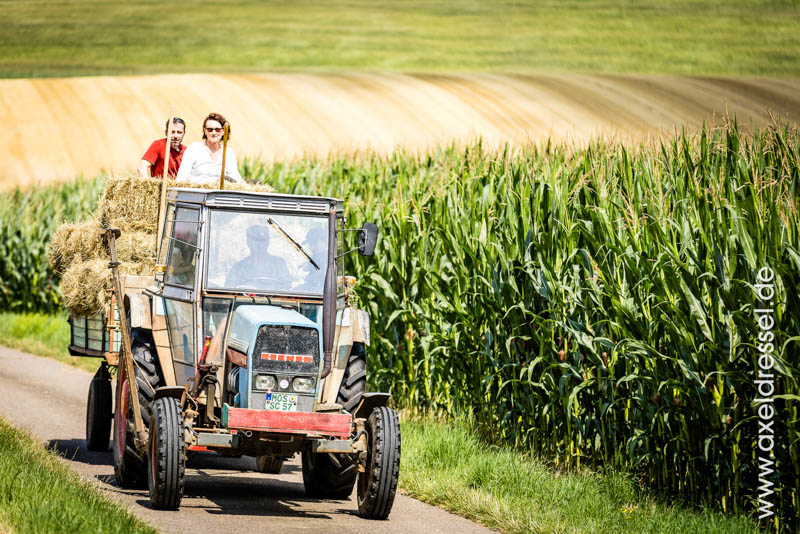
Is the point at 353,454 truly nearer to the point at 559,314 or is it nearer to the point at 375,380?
the point at 559,314

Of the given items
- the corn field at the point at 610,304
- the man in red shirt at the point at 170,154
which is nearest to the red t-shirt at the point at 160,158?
the man in red shirt at the point at 170,154

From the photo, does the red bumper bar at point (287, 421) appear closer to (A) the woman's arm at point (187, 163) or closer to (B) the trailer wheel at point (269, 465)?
(B) the trailer wheel at point (269, 465)

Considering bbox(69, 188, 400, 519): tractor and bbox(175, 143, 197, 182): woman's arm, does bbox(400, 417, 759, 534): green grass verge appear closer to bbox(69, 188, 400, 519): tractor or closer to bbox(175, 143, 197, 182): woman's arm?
bbox(69, 188, 400, 519): tractor

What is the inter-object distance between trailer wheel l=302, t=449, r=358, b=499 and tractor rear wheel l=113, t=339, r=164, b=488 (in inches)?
49.1

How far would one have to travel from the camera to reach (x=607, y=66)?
45.2 m

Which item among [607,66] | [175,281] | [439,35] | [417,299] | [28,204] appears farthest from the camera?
[439,35]

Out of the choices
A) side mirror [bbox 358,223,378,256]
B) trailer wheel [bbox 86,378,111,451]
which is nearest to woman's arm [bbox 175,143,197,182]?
trailer wheel [bbox 86,378,111,451]

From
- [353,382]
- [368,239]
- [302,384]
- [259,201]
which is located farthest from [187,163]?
[302,384]

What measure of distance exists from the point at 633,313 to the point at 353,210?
6.22 meters

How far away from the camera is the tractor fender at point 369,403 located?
317 inches

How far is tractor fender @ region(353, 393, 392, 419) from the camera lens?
26.4 feet

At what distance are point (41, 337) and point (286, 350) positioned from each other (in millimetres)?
13205

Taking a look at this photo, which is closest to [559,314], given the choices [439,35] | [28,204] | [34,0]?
[28,204]

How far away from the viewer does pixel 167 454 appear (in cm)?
749
